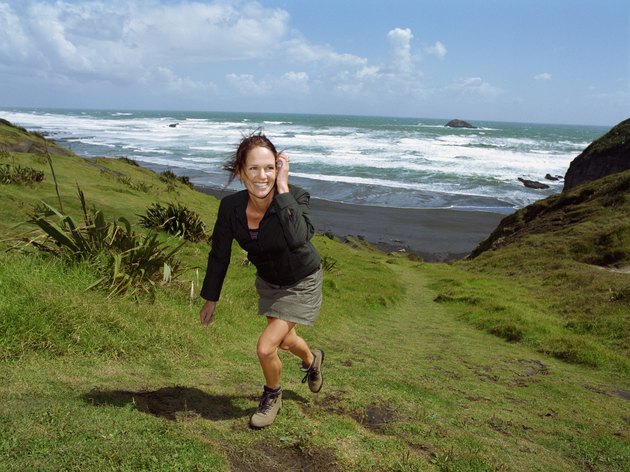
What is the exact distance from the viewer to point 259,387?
14.3 feet

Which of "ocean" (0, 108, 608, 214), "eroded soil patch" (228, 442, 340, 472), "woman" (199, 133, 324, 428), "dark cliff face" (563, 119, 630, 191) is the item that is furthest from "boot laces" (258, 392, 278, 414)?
"dark cliff face" (563, 119, 630, 191)

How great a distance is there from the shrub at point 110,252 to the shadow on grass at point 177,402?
2.07 meters

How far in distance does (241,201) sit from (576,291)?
11.8 meters

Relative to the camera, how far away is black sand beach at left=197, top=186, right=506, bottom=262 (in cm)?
2891

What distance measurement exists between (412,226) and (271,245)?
30121 millimetres

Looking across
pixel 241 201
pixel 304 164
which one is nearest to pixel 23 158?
pixel 241 201

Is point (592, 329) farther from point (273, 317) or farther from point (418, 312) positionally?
point (273, 317)

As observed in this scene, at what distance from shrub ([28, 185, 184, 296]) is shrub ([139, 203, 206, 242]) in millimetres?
4130

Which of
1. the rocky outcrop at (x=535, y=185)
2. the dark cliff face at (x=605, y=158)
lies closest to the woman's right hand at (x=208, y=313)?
the dark cliff face at (x=605, y=158)

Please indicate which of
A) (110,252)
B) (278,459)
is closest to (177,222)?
(110,252)

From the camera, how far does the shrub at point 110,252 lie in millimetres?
5754

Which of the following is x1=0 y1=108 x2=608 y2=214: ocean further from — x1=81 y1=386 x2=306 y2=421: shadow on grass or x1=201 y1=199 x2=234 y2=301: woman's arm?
x1=201 y1=199 x2=234 y2=301: woman's arm

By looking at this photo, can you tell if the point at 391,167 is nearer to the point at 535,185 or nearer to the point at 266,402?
the point at 535,185

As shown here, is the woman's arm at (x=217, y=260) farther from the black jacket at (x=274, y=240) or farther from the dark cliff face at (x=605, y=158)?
the dark cliff face at (x=605, y=158)
